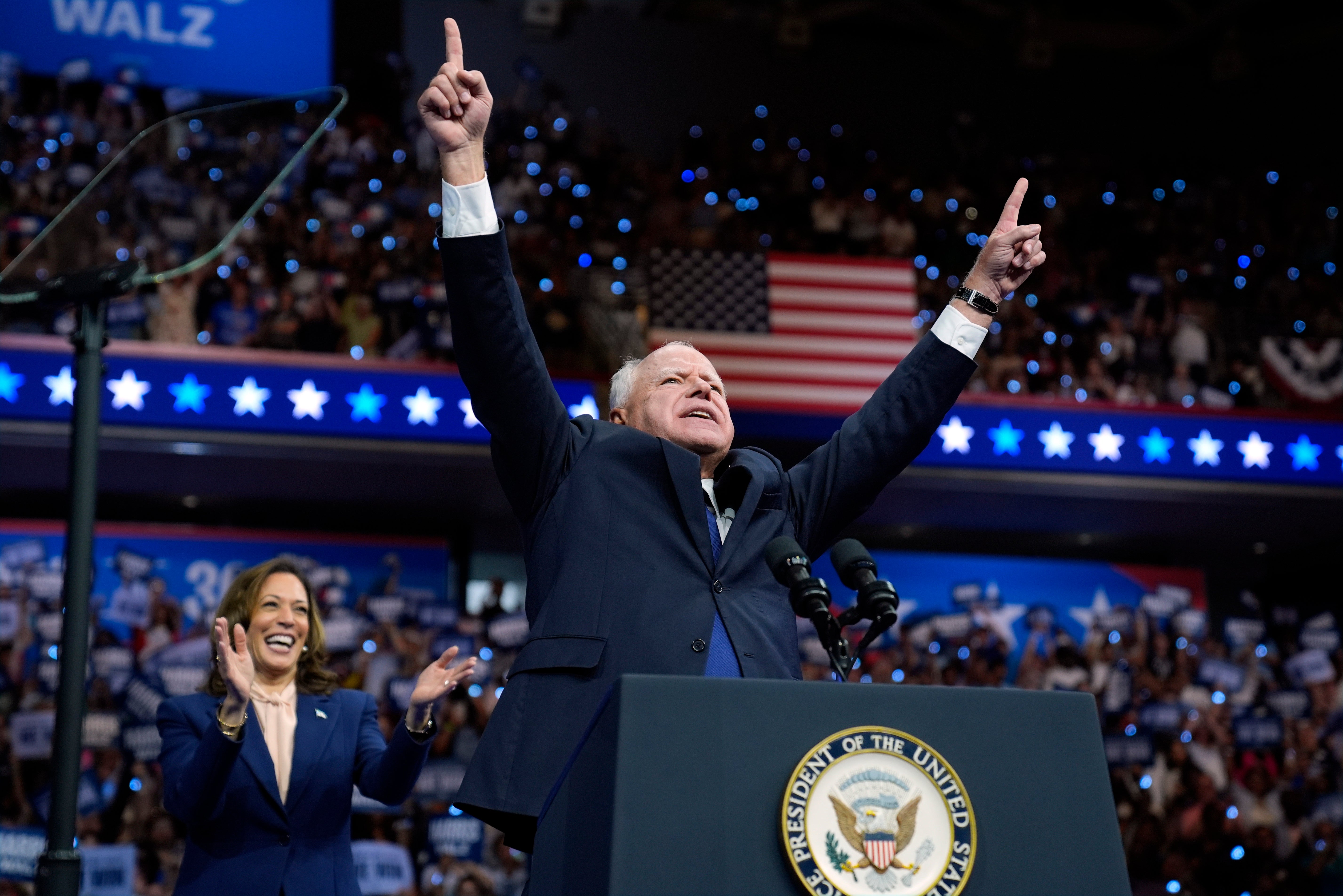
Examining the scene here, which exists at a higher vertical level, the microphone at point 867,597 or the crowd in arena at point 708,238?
the crowd in arena at point 708,238

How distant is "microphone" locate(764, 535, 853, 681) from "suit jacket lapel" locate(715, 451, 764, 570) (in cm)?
28

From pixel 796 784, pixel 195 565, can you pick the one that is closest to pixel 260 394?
pixel 195 565

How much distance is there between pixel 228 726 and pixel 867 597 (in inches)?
55.0

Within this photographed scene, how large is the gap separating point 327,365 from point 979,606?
464cm

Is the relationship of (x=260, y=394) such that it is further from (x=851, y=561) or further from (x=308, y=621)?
(x=851, y=561)

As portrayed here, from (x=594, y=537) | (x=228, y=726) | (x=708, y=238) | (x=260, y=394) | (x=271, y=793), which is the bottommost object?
(x=271, y=793)

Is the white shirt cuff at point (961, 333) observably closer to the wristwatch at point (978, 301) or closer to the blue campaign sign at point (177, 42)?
the wristwatch at point (978, 301)

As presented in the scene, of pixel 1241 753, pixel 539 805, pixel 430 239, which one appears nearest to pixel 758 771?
pixel 539 805

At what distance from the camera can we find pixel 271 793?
244cm

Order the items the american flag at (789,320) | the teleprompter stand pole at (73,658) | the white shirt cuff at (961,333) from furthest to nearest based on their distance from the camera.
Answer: the american flag at (789,320) → the white shirt cuff at (961,333) → the teleprompter stand pole at (73,658)

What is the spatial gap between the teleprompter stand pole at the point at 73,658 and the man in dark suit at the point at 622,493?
45cm

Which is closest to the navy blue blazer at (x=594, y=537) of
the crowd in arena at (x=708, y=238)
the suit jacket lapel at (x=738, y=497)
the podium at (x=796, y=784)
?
the suit jacket lapel at (x=738, y=497)

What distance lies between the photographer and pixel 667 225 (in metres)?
9.42

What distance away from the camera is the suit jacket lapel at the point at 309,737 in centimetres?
248
